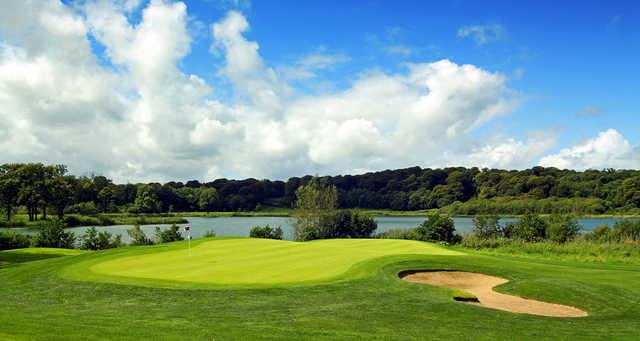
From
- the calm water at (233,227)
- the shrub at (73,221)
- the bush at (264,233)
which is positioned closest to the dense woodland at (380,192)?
the shrub at (73,221)

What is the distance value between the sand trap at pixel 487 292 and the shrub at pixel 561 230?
Answer: 19659 millimetres

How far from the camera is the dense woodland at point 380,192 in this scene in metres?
71.1

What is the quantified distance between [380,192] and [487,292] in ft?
385

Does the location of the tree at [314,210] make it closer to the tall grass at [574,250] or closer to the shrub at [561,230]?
the tall grass at [574,250]

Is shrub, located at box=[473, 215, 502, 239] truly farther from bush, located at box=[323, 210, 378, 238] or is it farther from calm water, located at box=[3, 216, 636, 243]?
bush, located at box=[323, 210, 378, 238]

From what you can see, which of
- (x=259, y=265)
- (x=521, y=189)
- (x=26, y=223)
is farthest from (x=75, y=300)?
(x=521, y=189)

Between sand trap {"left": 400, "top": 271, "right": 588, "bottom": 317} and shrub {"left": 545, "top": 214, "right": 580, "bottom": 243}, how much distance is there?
19.7 m

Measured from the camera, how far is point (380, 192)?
13438 centimetres

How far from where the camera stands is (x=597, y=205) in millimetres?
88125

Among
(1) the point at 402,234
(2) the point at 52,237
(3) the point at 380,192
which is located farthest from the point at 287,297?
(3) the point at 380,192

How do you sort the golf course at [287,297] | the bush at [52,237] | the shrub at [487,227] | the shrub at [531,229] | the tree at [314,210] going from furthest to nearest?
the tree at [314,210] → the shrub at [487,227] → the shrub at [531,229] → the bush at [52,237] → the golf course at [287,297]

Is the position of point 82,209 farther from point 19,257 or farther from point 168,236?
point 19,257

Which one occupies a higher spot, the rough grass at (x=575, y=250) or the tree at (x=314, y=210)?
the tree at (x=314, y=210)

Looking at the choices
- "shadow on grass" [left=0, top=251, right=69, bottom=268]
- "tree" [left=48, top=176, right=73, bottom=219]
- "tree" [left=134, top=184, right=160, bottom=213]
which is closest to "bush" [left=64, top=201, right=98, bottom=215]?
"tree" [left=134, top=184, right=160, bottom=213]
